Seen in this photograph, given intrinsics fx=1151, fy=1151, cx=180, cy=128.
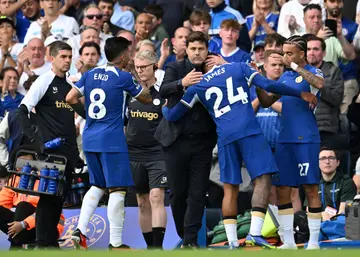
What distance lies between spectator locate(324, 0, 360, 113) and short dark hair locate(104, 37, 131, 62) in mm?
4984

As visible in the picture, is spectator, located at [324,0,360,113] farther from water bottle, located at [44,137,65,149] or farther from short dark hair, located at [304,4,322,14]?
water bottle, located at [44,137,65,149]

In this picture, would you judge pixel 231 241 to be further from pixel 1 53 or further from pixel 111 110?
pixel 1 53

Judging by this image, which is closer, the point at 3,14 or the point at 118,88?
the point at 118,88

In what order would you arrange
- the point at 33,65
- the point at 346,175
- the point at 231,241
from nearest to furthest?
the point at 231,241
the point at 346,175
the point at 33,65

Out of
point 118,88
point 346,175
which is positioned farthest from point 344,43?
point 118,88

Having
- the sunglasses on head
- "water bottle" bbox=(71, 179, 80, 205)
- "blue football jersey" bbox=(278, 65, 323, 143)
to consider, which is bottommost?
"water bottle" bbox=(71, 179, 80, 205)

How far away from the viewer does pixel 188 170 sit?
1372 cm

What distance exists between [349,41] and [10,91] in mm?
5483

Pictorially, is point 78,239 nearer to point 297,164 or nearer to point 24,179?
point 24,179

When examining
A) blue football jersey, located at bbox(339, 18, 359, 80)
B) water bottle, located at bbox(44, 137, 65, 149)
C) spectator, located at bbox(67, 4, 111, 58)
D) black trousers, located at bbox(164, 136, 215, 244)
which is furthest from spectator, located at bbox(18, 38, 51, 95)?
black trousers, located at bbox(164, 136, 215, 244)

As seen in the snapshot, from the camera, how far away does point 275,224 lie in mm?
14445

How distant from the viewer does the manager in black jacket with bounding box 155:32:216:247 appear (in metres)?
13.4

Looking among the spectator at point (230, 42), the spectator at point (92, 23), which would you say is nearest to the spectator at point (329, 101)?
the spectator at point (230, 42)

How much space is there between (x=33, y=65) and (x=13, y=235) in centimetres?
517
